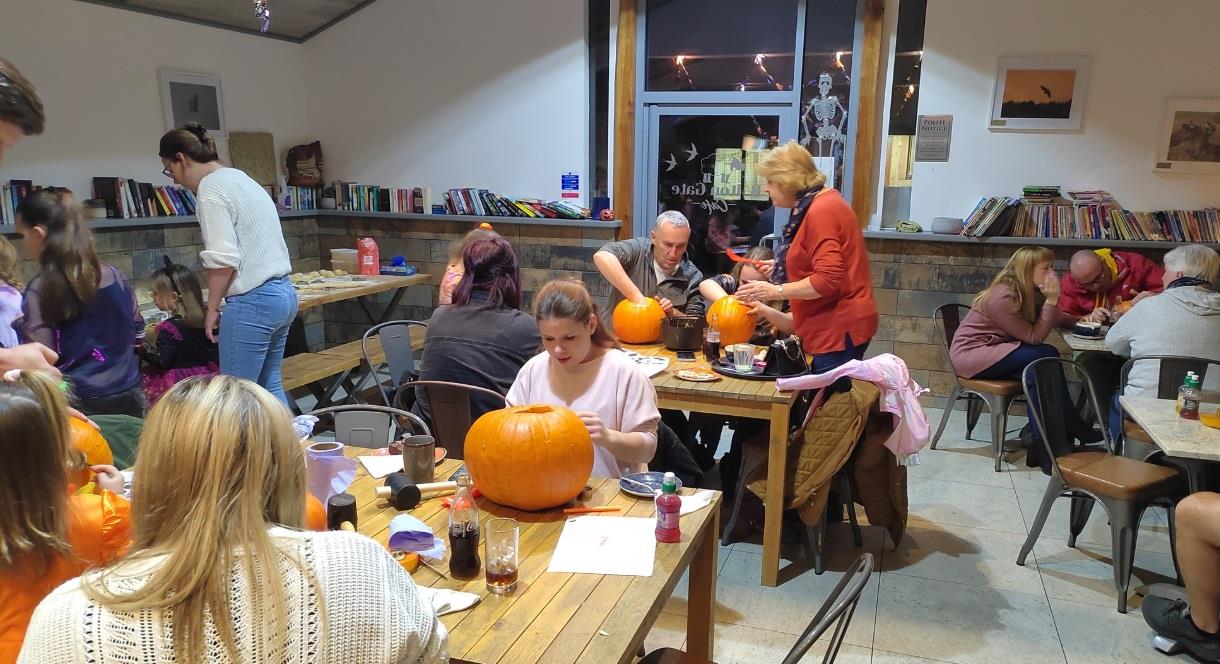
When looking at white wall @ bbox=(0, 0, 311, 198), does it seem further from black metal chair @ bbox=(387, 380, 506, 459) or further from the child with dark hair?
black metal chair @ bbox=(387, 380, 506, 459)

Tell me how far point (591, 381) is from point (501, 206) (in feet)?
13.7

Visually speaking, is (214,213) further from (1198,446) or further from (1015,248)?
(1015,248)

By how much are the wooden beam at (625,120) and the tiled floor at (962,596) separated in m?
3.22

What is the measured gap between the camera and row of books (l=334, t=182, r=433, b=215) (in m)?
6.64

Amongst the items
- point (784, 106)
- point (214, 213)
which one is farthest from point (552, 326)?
point (784, 106)

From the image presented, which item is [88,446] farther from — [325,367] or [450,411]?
[325,367]

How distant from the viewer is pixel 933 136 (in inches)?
216

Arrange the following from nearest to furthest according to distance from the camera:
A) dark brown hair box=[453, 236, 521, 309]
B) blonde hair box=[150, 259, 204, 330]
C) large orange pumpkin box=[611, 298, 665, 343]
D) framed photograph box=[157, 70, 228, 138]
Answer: dark brown hair box=[453, 236, 521, 309] < large orange pumpkin box=[611, 298, 665, 343] < blonde hair box=[150, 259, 204, 330] < framed photograph box=[157, 70, 228, 138]

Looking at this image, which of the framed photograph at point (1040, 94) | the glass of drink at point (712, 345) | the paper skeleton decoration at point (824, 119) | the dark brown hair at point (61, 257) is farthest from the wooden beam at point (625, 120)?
the dark brown hair at point (61, 257)

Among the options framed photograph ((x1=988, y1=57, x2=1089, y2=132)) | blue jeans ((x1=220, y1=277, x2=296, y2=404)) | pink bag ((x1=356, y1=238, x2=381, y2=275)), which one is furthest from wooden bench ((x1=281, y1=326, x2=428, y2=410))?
framed photograph ((x1=988, y1=57, x2=1089, y2=132))

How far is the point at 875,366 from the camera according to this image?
9.75ft

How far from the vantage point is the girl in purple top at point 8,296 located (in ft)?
8.29

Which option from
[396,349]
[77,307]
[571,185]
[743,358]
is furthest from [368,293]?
[743,358]

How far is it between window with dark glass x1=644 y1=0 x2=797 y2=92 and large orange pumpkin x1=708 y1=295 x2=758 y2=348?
9.16 ft
